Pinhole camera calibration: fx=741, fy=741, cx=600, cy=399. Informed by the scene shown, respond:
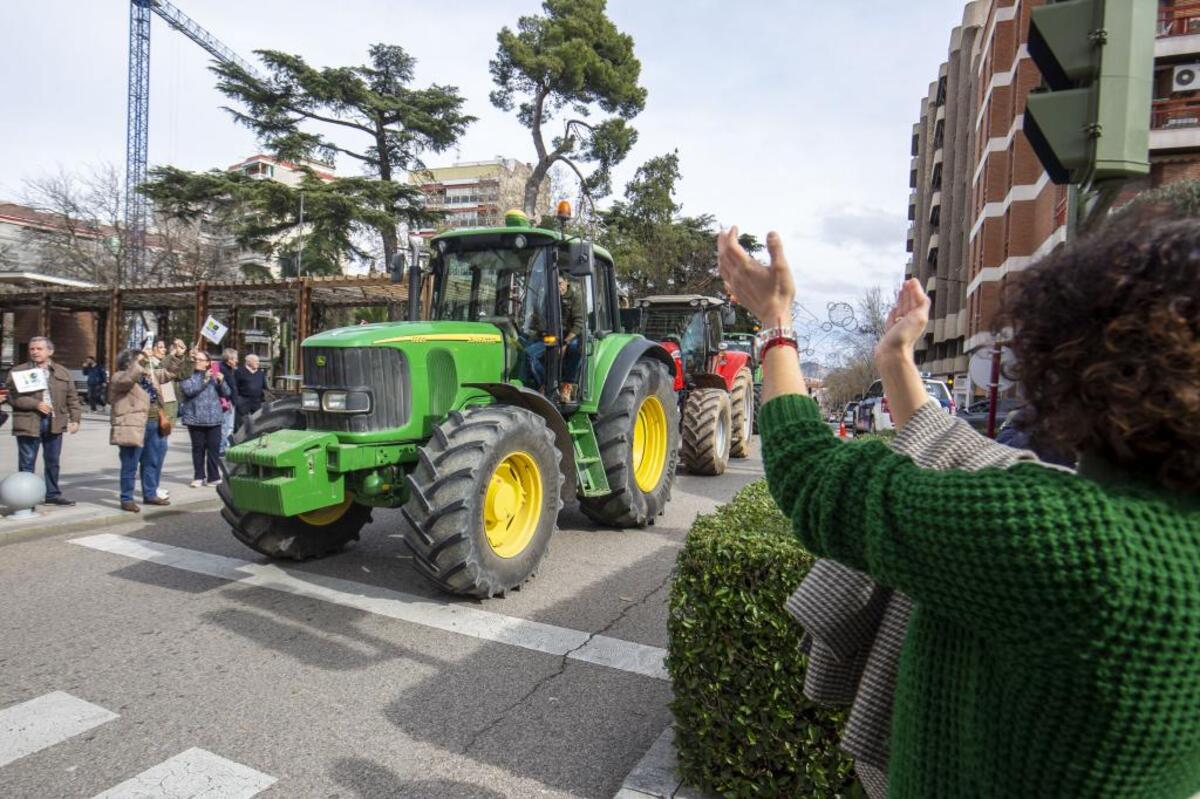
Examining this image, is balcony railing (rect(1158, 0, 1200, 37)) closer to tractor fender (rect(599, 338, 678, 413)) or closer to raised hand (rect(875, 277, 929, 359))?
tractor fender (rect(599, 338, 678, 413))

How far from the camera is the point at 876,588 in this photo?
1.50 meters

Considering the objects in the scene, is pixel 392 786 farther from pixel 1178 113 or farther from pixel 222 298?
pixel 1178 113

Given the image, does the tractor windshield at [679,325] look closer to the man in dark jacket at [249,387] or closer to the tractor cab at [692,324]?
the tractor cab at [692,324]

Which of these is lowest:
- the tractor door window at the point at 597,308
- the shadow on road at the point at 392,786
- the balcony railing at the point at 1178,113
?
the shadow on road at the point at 392,786

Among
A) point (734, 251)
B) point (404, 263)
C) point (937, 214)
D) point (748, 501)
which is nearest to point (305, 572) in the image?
point (404, 263)

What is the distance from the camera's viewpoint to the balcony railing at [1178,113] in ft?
67.4

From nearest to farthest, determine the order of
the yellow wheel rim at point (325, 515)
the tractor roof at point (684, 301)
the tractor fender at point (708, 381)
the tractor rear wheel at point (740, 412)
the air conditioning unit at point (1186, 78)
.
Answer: the yellow wheel rim at point (325, 515)
the tractor fender at point (708, 381)
the tractor rear wheel at point (740, 412)
the tractor roof at point (684, 301)
the air conditioning unit at point (1186, 78)

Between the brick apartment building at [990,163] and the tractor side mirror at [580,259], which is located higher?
the brick apartment building at [990,163]

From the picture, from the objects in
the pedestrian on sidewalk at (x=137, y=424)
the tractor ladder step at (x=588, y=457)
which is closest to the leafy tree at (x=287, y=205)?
the pedestrian on sidewalk at (x=137, y=424)

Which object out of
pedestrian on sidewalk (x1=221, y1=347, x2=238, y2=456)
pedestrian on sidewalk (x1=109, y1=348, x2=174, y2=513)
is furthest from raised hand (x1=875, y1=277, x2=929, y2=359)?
pedestrian on sidewalk (x1=221, y1=347, x2=238, y2=456)

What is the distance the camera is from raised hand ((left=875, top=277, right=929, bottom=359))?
1.58 metres

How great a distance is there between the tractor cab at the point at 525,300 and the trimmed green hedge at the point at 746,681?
350 cm

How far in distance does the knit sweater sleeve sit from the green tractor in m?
3.55

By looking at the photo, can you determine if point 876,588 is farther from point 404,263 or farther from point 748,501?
point 404,263
